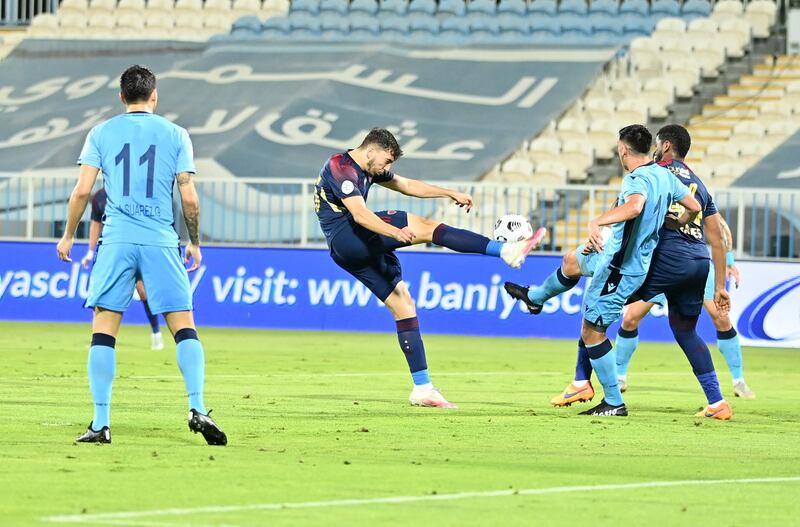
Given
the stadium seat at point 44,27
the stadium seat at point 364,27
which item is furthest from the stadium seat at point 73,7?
the stadium seat at point 364,27

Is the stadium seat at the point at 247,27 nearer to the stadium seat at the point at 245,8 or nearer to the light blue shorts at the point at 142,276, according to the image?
the stadium seat at the point at 245,8

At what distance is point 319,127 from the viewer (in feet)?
109

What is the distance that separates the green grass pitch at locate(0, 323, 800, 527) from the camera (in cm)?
706

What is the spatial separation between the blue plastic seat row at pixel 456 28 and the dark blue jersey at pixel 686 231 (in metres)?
22.9

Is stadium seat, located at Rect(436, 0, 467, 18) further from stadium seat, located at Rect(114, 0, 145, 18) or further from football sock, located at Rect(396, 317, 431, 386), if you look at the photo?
football sock, located at Rect(396, 317, 431, 386)

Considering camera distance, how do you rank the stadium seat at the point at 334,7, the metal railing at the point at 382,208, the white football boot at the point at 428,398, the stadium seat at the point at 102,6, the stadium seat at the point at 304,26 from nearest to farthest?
the white football boot at the point at 428,398 → the metal railing at the point at 382,208 → the stadium seat at the point at 304,26 → the stadium seat at the point at 334,7 → the stadium seat at the point at 102,6

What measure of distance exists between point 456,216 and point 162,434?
617 inches

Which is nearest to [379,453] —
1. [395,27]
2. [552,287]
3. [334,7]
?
[552,287]

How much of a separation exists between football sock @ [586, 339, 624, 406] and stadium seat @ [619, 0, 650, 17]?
24.7 metres

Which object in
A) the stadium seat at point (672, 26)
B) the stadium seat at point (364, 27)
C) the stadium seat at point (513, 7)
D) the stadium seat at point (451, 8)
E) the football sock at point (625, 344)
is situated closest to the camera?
the football sock at point (625, 344)

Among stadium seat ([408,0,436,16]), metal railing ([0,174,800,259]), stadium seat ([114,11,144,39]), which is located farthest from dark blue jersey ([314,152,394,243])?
stadium seat ([114,11,144,39])

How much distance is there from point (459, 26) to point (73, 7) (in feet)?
33.5

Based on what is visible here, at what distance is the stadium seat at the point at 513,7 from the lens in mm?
36938

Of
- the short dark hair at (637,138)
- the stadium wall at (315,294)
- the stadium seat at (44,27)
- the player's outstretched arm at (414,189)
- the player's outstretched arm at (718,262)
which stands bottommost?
the stadium wall at (315,294)
